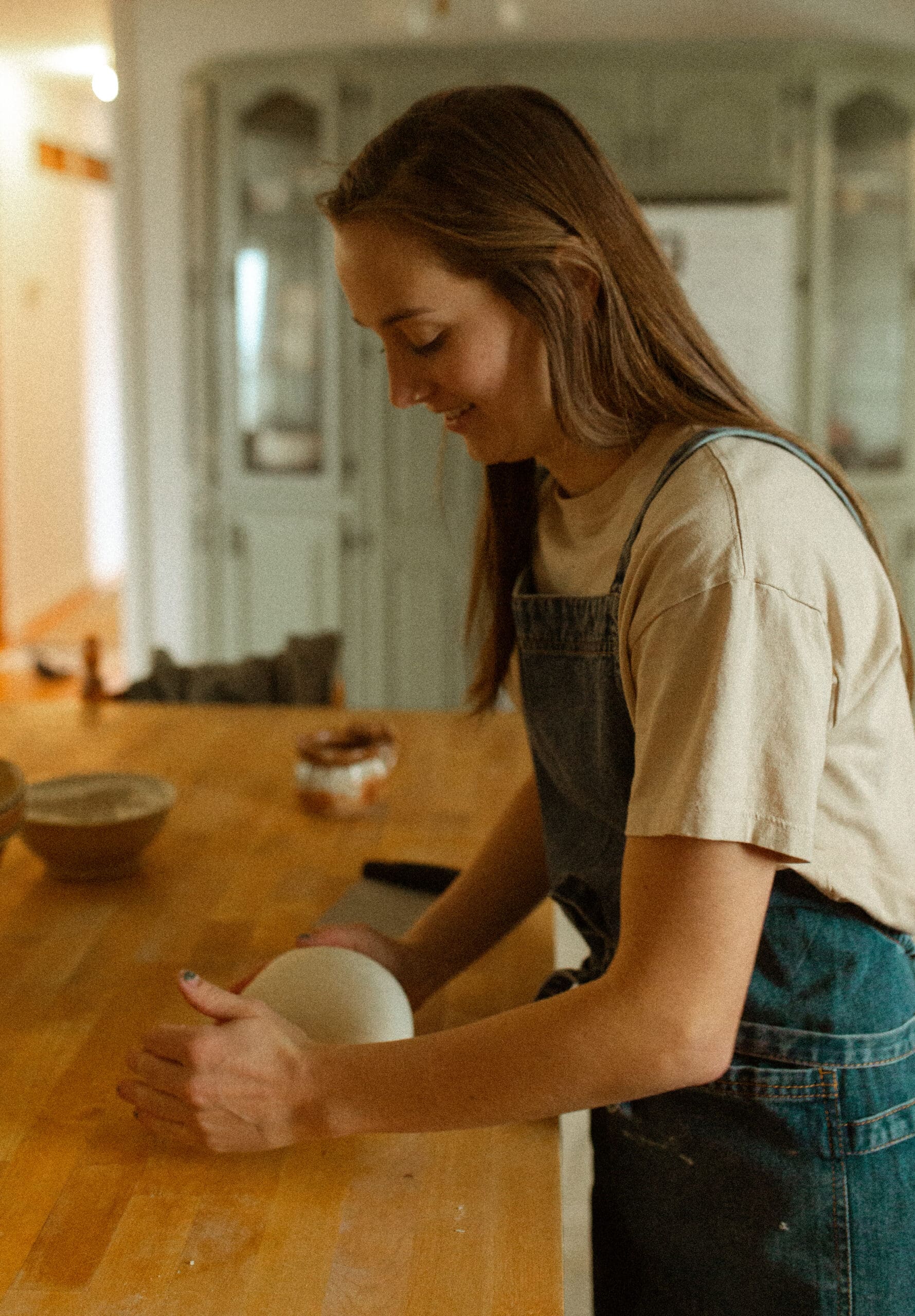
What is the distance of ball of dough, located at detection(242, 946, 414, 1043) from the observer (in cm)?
90

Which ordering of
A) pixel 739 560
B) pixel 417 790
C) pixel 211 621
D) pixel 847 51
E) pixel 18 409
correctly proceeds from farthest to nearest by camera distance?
1. pixel 18 409
2. pixel 211 621
3. pixel 847 51
4. pixel 417 790
5. pixel 739 560

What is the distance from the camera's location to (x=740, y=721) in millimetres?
709

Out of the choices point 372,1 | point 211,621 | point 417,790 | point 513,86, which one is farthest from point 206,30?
point 513,86

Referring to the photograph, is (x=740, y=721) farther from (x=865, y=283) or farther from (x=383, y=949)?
(x=865, y=283)

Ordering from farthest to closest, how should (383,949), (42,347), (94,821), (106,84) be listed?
(42,347)
(106,84)
(94,821)
(383,949)

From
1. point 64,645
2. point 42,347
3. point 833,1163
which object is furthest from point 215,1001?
point 42,347

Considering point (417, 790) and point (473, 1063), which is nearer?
point (473, 1063)

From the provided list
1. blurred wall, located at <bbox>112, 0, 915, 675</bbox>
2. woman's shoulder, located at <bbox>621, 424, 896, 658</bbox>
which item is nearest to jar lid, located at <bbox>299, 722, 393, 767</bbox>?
woman's shoulder, located at <bbox>621, 424, 896, 658</bbox>

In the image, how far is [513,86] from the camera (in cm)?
88

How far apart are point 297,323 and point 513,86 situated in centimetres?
321

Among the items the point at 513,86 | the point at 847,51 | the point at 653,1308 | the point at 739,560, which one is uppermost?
the point at 847,51

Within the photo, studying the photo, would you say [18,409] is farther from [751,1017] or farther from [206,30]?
[751,1017]

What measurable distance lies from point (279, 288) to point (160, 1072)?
348cm

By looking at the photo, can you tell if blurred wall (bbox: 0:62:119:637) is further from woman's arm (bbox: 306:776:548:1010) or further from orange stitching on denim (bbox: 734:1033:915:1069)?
orange stitching on denim (bbox: 734:1033:915:1069)
